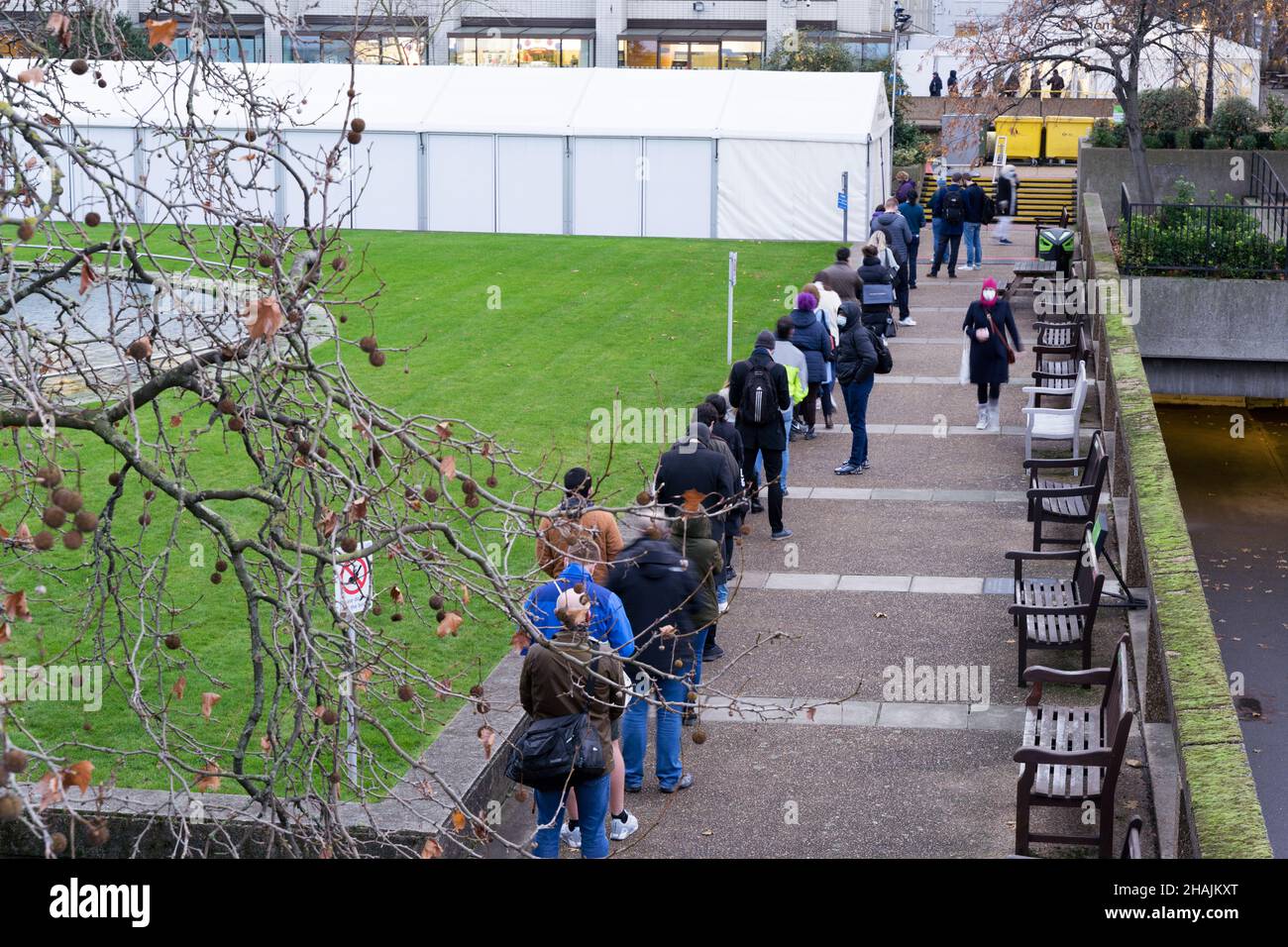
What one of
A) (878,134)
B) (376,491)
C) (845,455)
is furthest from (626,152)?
(376,491)

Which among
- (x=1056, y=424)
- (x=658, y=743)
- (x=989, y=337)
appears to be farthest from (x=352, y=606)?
(x=989, y=337)

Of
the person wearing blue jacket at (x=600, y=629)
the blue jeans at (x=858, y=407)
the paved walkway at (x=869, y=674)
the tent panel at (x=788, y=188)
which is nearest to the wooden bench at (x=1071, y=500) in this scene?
the paved walkway at (x=869, y=674)

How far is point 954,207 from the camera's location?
2836 centimetres

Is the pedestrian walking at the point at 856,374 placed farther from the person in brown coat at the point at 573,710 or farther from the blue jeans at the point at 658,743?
the person in brown coat at the point at 573,710

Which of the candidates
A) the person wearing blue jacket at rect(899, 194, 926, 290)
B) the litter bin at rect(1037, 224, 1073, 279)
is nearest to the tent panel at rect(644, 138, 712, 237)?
the person wearing blue jacket at rect(899, 194, 926, 290)

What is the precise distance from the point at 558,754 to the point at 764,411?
6594mm

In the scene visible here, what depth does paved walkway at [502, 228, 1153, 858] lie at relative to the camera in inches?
350

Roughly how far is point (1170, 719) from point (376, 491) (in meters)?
6.17

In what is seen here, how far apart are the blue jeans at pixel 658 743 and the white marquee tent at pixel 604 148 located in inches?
1012

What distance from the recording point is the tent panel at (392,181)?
35156 mm
